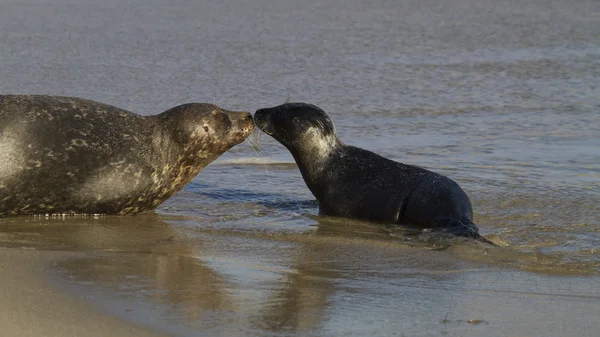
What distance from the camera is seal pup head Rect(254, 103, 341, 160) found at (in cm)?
703

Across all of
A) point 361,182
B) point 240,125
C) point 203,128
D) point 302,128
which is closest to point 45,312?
point 203,128

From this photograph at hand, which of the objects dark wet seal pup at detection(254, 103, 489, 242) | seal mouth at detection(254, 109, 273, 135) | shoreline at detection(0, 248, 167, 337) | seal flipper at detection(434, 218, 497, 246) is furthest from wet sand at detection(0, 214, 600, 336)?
seal mouth at detection(254, 109, 273, 135)

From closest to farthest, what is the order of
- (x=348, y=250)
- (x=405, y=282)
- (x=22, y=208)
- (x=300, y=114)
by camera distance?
(x=405, y=282)
(x=348, y=250)
(x=22, y=208)
(x=300, y=114)

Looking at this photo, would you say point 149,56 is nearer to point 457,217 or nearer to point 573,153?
point 573,153

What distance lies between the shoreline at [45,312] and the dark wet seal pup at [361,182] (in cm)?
241

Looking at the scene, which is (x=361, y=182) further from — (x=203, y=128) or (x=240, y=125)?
(x=203, y=128)

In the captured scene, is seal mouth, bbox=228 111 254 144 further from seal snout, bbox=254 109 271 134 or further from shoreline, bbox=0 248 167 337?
shoreline, bbox=0 248 167 337

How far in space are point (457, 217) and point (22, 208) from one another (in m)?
2.50

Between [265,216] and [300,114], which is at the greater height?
[300,114]

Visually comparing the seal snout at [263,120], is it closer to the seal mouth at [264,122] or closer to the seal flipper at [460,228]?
the seal mouth at [264,122]

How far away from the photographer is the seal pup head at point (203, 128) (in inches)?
257

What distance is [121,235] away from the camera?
5.73 meters

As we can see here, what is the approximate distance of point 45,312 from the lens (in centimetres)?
393

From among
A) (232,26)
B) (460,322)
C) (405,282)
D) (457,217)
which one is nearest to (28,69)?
(232,26)
